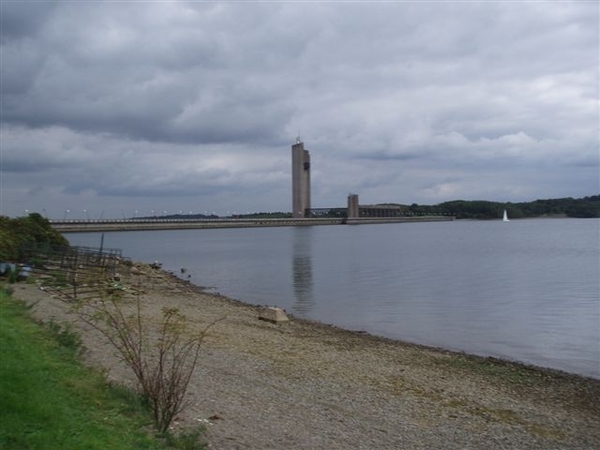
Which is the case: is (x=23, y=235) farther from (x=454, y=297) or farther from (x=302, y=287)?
(x=454, y=297)

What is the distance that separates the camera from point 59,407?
6.63m

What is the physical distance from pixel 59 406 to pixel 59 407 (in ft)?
0.17

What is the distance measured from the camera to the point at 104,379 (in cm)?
872

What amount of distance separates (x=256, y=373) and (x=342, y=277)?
35.1 m

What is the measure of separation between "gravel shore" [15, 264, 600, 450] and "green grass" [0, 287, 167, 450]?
0.89 metres

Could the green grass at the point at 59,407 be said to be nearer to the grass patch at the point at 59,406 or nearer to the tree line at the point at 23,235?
the grass patch at the point at 59,406

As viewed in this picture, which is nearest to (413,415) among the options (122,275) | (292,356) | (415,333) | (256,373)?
(256,373)

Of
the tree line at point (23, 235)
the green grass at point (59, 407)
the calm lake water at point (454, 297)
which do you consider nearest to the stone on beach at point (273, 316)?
the calm lake water at point (454, 297)

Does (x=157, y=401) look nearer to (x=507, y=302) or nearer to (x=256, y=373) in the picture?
(x=256, y=373)

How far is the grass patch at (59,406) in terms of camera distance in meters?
5.67

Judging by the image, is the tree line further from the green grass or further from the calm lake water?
the green grass

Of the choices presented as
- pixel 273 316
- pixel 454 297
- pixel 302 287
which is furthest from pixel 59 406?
pixel 302 287

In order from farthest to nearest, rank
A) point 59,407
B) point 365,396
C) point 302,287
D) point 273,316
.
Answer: point 302,287
point 273,316
point 365,396
point 59,407

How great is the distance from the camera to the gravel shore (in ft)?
29.4
